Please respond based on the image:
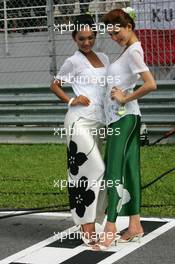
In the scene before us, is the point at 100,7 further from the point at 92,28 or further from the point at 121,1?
the point at 92,28

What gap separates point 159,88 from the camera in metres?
11.1

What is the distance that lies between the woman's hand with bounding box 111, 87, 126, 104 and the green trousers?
0.17 metres

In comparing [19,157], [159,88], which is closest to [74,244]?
[19,157]

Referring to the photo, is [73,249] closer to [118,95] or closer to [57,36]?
[118,95]

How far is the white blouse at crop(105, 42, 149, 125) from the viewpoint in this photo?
218 inches

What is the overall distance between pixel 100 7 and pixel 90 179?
19.8 feet

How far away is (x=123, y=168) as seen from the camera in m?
5.71

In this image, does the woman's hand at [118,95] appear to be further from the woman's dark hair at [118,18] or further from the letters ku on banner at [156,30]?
the letters ku on banner at [156,30]

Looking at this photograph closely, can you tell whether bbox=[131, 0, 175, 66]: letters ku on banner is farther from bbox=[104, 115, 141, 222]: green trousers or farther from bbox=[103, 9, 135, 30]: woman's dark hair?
bbox=[104, 115, 141, 222]: green trousers

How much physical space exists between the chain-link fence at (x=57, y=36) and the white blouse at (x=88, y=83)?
16.1 feet

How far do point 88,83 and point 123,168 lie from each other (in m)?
0.72

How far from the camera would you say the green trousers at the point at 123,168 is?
5684 mm

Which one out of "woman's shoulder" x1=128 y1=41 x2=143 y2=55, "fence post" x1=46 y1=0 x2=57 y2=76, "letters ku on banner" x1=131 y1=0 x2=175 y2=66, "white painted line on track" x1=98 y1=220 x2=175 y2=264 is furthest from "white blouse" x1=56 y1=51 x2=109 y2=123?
"fence post" x1=46 y1=0 x2=57 y2=76

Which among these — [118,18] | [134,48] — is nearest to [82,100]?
[134,48]
